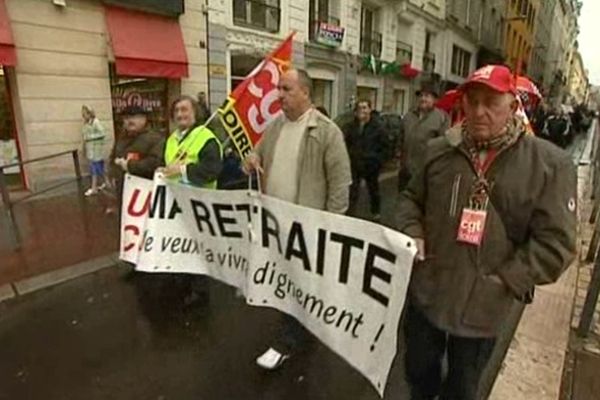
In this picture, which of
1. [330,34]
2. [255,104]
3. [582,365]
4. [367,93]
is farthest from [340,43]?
[582,365]

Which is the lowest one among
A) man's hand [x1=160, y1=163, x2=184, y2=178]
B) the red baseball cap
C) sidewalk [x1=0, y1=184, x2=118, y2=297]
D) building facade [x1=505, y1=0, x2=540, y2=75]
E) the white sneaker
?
sidewalk [x1=0, y1=184, x2=118, y2=297]

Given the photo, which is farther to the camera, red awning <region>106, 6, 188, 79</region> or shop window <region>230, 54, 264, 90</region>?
shop window <region>230, 54, 264, 90</region>

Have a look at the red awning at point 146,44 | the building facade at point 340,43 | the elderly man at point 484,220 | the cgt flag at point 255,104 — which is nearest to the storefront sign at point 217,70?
the building facade at point 340,43

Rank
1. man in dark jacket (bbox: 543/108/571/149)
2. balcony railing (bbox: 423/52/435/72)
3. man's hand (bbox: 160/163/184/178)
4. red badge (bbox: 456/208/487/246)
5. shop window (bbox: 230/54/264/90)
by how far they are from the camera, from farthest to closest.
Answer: balcony railing (bbox: 423/52/435/72), man in dark jacket (bbox: 543/108/571/149), shop window (bbox: 230/54/264/90), man's hand (bbox: 160/163/184/178), red badge (bbox: 456/208/487/246)

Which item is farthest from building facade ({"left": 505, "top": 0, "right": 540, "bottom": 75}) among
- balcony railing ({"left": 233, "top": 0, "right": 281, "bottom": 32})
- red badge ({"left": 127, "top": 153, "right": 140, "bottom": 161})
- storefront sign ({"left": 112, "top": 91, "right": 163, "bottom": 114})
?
red badge ({"left": 127, "top": 153, "right": 140, "bottom": 161})

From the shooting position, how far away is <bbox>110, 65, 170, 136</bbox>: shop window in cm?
1037

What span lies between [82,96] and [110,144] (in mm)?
1100

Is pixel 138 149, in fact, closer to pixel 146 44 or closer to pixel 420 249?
pixel 420 249

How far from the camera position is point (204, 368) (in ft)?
10.8

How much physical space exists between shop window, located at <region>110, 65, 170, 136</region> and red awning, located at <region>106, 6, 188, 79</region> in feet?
1.78

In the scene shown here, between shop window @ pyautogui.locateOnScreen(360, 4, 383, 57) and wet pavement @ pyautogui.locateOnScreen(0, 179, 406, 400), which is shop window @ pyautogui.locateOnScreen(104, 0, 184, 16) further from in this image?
shop window @ pyautogui.locateOnScreen(360, 4, 383, 57)

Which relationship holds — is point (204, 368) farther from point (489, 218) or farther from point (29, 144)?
point (29, 144)

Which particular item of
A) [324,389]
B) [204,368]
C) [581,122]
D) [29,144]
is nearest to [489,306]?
[324,389]

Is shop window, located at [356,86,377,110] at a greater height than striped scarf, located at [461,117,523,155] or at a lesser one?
greater
